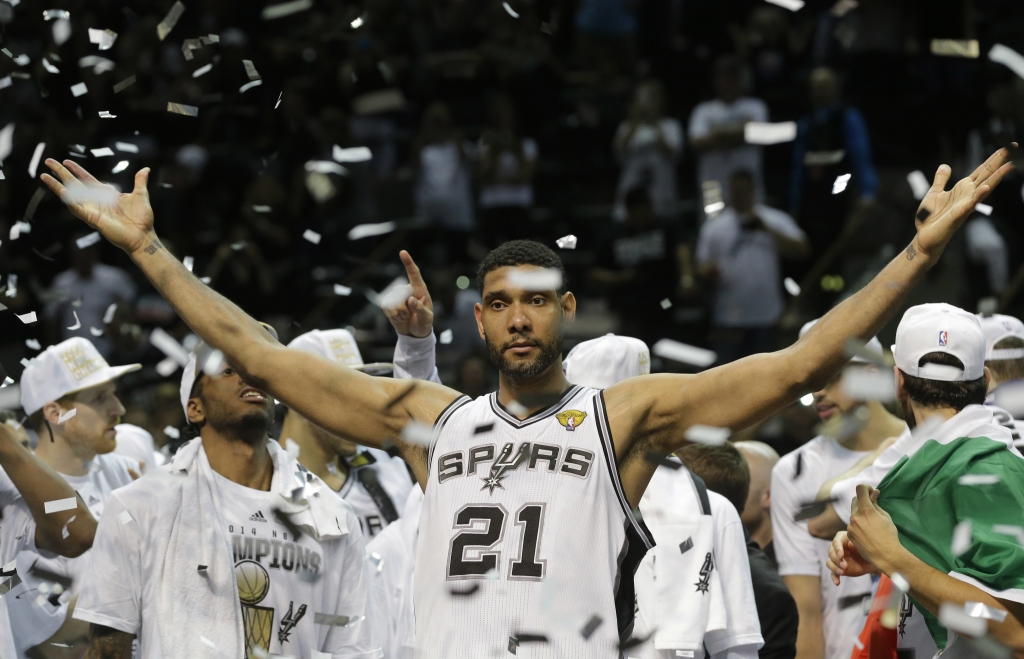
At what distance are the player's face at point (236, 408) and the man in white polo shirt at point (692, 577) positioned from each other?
1.59 metres

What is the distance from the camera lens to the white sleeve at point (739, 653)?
4.92 meters

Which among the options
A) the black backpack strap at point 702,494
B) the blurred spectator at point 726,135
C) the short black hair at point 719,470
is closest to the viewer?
the black backpack strap at point 702,494

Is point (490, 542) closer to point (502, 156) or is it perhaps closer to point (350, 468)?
point (350, 468)

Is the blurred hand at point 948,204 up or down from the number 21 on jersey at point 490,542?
up

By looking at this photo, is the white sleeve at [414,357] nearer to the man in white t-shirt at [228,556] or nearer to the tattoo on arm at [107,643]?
the man in white t-shirt at [228,556]

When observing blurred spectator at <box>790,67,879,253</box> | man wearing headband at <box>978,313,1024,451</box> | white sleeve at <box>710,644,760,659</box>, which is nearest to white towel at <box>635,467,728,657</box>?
white sleeve at <box>710,644,760,659</box>

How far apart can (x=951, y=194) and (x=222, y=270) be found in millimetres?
8603

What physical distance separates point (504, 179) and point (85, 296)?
3.87m

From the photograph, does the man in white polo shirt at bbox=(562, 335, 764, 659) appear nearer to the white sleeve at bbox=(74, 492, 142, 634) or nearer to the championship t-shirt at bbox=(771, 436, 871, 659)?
the championship t-shirt at bbox=(771, 436, 871, 659)

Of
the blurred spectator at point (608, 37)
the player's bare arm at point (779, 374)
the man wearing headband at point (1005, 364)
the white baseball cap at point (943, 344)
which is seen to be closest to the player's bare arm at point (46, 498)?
the player's bare arm at point (779, 374)

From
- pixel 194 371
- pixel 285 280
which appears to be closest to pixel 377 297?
pixel 285 280

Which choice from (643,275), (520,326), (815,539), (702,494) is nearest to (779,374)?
(520,326)

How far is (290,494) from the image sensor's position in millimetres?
5047

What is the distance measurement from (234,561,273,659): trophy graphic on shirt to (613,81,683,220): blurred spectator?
6651 mm
